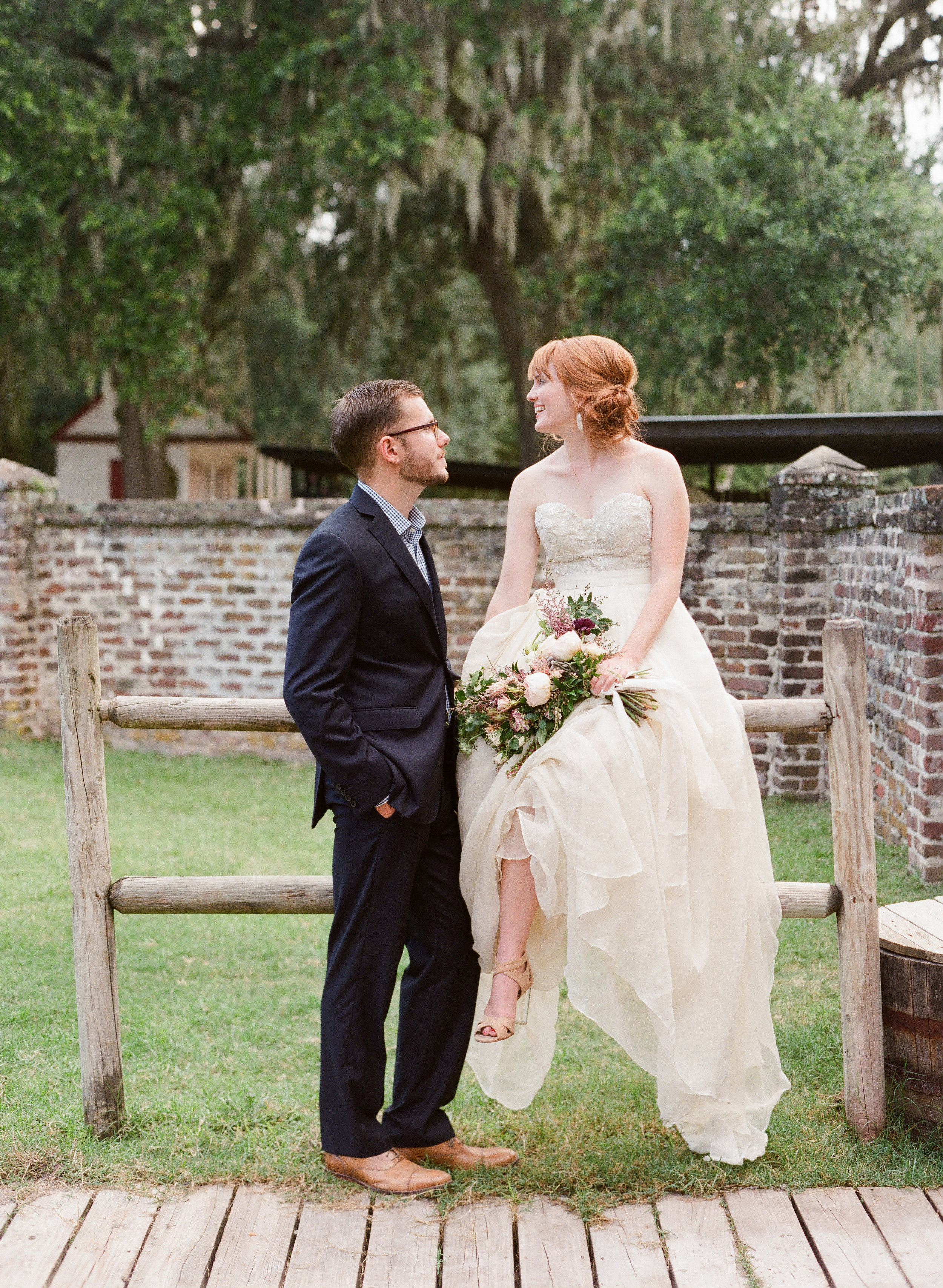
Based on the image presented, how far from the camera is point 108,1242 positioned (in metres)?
2.66

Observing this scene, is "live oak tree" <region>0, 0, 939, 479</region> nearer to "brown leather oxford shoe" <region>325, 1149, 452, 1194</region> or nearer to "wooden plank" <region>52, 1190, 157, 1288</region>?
"brown leather oxford shoe" <region>325, 1149, 452, 1194</region>

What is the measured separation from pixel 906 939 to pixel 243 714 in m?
1.86

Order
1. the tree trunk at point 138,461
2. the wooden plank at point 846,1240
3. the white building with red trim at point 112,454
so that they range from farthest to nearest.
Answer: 1. the white building with red trim at point 112,454
2. the tree trunk at point 138,461
3. the wooden plank at point 846,1240

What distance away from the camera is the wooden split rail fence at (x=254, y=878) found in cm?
303

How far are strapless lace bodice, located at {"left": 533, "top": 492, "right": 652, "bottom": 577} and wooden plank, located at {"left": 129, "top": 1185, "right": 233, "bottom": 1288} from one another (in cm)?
183

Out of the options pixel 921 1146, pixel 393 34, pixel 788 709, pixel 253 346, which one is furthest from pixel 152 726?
pixel 253 346

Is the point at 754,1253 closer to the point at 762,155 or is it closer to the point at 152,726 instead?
the point at 152,726

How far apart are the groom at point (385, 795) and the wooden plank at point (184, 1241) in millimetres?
304

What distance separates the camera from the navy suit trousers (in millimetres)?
2812

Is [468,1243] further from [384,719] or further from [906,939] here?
[906,939]

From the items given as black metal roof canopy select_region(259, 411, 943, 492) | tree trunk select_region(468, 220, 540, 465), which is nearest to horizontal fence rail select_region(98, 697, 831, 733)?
black metal roof canopy select_region(259, 411, 943, 492)

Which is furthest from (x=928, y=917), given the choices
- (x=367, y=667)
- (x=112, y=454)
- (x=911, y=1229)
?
(x=112, y=454)

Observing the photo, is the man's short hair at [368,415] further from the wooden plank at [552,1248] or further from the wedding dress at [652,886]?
the wooden plank at [552,1248]

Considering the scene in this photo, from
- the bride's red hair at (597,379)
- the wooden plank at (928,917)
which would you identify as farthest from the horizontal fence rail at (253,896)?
the bride's red hair at (597,379)
